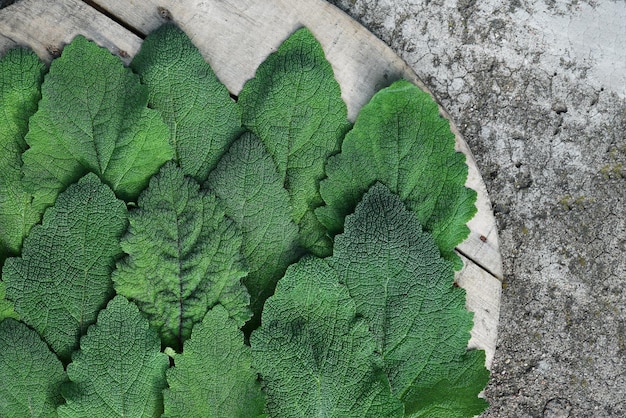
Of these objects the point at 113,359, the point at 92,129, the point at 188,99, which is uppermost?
the point at 188,99

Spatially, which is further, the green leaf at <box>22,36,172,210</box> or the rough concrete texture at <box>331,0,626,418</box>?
the rough concrete texture at <box>331,0,626,418</box>

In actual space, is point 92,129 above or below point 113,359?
above

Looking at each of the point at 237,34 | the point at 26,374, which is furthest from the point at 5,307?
the point at 237,34

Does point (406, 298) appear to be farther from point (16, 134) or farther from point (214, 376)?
point (16, 134)

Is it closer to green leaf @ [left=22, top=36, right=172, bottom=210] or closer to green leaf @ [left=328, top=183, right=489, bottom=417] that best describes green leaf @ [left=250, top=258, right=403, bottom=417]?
green leaf @ [left=328, top=183, right=489, bottom=417]

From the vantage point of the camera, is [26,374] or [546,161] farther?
[546,161]

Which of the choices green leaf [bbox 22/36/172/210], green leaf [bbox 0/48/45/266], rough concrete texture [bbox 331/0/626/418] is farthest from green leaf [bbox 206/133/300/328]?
rough concrete texture [bbox 331/0/626/418]

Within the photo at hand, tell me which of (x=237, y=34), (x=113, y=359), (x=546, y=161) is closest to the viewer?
(x=113, y=359)
